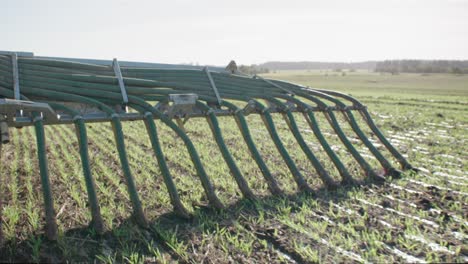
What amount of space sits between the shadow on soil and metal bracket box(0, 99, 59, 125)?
1.08 m

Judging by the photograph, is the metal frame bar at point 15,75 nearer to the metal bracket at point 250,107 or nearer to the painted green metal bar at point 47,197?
the painted green metal bar at point 47,197

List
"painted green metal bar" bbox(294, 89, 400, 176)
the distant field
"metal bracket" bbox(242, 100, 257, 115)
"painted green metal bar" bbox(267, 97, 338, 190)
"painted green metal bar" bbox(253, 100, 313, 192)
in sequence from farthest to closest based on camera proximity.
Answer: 1. the distant field
2. "painted green metal bar" bbox(294, 89, 400, 176)
3. "metal bracket" bbox(242, 100, 257, 115)
4. "painted green metal bar" bbox(267, 97, 338, 190)
5. "painted green metal bar" bbox(253, 100, 313, 192)

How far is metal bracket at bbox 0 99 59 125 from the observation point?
3.39 meters

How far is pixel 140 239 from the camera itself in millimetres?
3344

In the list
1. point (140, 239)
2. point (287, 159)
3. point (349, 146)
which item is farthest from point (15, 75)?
point (349, 146)

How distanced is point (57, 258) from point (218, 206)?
1.57 meters

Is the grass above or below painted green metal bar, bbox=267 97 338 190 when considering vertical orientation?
below

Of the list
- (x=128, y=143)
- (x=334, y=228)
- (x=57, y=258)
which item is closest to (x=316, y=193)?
(x=334, y=228)

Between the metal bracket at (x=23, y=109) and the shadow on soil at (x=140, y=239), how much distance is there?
1080mm

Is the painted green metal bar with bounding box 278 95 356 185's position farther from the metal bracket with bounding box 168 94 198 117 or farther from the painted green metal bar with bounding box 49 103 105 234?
the painted green metal bar with bounding box 49 103 105 234

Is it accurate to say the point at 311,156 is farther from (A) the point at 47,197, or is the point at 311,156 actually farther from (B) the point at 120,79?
(A) the point at 47,197

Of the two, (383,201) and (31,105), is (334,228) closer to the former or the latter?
(383,201)

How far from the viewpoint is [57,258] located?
9.96ft

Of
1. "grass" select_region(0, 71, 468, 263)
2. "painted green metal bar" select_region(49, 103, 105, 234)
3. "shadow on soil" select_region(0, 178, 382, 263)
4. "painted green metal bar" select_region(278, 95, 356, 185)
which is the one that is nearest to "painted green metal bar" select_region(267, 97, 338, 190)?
"grass" select_region(0, 71, 468, 263)
